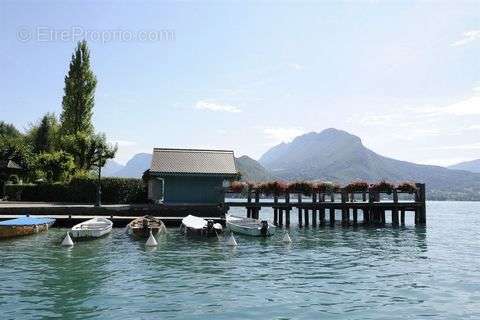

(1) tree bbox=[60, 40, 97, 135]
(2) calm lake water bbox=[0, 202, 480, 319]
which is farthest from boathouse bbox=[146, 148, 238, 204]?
(1) tree bbox=[60, 40, 97, 135]

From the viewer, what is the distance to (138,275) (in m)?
17.9

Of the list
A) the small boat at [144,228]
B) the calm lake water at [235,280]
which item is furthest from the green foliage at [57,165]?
the calm lake water at [235,280]

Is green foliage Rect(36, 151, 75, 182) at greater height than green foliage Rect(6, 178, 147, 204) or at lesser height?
greater

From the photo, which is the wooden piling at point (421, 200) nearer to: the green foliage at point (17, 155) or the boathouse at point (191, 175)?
the boathouse at point (191, 175)

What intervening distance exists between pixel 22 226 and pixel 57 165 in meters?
25.2

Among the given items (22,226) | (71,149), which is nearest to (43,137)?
(71,149)

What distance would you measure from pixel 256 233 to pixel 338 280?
13.3 metres

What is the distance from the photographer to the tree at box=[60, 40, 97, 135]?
64000 millimetres

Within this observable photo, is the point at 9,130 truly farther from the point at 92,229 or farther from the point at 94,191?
the point at 92,229

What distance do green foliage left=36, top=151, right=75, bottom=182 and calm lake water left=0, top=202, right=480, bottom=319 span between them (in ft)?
88.2

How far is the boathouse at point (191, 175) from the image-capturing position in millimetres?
42281

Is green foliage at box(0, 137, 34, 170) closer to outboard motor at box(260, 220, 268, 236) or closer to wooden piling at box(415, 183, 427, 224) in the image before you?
outboard motor at box(260, 220, 268, 236)

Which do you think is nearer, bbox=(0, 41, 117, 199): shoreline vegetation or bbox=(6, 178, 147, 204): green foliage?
bbox=(6, 178, 147, 204): green foliage

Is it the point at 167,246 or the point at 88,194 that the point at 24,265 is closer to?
the point at 167,246
